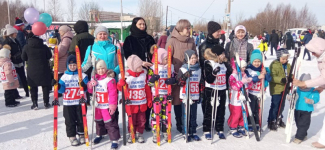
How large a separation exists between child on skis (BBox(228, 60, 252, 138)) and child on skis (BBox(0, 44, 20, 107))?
202 inches

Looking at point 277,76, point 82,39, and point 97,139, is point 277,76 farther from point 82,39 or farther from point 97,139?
point 82,39

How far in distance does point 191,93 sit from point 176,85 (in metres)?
0.30

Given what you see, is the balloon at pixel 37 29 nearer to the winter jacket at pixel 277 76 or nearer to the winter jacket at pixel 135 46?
the winter jacket at pixel 135 46

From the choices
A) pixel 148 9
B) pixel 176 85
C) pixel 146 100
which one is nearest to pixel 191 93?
pixel 176 85

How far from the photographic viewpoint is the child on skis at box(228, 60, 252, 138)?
3.92 metres

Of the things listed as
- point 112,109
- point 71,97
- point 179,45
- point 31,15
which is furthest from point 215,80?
point 31,15

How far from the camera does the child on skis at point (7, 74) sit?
222 inches

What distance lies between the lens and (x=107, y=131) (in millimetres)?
3969

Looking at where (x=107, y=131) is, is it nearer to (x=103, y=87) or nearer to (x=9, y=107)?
(x=103, y=87)

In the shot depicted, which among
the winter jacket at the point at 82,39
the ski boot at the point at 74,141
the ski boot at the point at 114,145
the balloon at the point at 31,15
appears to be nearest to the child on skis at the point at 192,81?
Answer: the ski boot at the point at 114,145

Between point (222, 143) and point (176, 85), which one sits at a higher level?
point (176, 85)

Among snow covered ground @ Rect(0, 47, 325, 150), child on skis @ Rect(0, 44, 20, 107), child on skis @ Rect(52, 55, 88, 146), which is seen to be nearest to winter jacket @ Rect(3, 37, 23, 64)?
child on skis @ Rect(0, 44, 20, 107)

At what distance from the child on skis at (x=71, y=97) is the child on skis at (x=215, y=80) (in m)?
1.96

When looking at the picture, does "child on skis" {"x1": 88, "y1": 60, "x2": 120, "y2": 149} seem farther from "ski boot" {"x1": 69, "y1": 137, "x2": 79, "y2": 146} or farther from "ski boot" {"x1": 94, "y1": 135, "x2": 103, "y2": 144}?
"ski boot" {"x1": 69, "y1": 137, "x2": 79, "y2": 146}
